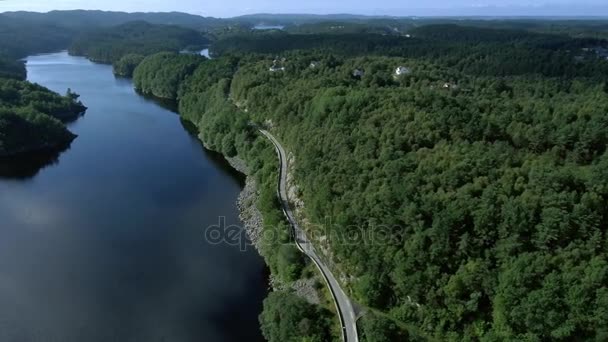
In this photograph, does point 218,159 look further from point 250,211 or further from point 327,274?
point 327,274

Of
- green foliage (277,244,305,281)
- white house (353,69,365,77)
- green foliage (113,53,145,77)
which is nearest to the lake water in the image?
green foliage (277,244,305,281)

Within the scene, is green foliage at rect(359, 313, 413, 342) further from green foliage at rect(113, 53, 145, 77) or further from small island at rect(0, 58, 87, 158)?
green foliage at rect(113, 53, 145, 77)

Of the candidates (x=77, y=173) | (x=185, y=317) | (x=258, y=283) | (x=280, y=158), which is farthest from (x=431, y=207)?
(x=77, y=173)

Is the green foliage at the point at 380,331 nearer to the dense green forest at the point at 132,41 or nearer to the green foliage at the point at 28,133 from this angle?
the green foliage at the point at 28,133

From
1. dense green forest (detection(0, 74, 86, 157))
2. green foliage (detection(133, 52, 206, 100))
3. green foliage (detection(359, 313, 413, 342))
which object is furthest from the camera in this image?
green foliage (detection(133, 52, 206, 100))

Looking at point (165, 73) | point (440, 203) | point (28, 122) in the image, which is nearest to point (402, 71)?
point (440, 203)
